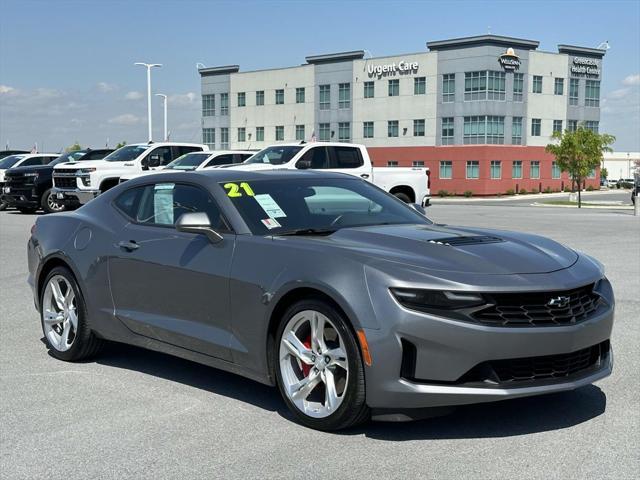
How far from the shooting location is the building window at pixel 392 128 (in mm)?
83062

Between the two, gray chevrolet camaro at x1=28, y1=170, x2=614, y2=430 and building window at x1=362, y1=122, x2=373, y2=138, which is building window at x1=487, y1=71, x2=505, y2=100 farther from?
gray chevrolet camaro at x1=28, y1=170, x2=614, y2=430

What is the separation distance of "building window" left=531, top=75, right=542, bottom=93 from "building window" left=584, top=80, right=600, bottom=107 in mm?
6792

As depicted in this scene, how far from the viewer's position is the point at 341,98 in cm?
8612

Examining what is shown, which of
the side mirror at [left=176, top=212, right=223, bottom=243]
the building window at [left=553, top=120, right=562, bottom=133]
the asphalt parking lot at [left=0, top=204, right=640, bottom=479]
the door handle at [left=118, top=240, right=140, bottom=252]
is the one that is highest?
the building window at [left=553, top=120, right=562, bottom=133]

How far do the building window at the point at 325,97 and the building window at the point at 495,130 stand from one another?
17.3 metres

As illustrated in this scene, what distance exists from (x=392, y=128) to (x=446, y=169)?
278 inches

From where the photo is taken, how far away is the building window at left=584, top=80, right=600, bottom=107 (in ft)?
279

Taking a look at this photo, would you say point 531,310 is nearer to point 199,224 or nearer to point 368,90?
point 199,224

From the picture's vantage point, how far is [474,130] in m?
78.1

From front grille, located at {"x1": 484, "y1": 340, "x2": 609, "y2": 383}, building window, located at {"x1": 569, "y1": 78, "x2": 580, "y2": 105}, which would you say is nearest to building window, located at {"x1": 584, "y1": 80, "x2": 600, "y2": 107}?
building window, located at {"x1": 569, "y1": 78, "x2": 580, "y2": 105}

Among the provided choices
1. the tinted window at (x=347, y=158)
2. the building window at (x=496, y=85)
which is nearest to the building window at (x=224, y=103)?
the building window at (x=496, y=85)

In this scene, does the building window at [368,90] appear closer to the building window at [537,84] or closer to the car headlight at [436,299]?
the building window at [537,84]

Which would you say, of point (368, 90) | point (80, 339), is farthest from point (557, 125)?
point (80, 339)

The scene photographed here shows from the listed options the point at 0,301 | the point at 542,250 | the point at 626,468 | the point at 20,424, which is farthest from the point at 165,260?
the point at 0,301
